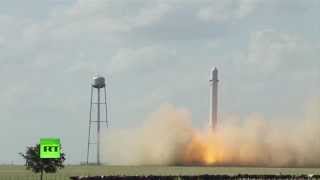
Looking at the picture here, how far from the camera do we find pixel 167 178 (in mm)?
109688

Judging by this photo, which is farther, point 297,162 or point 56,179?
point 297,162

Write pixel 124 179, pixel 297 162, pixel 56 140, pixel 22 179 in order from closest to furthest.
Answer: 1. pixel 56 140
2. pixel 124 179
3. pixel 22 179
4. pixel 297 162

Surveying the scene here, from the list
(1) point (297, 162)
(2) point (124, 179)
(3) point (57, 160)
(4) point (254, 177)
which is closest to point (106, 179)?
(2) point (124, 179)

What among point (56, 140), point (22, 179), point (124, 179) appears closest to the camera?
point (56, 140)

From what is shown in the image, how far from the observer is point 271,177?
389 ft

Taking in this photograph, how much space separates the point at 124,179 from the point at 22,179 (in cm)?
1582

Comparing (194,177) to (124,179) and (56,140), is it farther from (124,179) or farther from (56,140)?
(56,140)

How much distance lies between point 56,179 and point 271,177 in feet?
95.1

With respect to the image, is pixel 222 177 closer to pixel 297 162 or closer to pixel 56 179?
pixel 56 179

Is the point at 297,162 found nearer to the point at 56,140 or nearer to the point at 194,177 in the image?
the point at 194,177

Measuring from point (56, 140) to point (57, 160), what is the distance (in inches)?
769

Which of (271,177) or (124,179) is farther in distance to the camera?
(271,177)

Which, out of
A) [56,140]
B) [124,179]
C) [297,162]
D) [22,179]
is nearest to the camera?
[56,140]

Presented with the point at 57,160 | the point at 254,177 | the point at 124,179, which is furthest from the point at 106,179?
the point at 254,177
